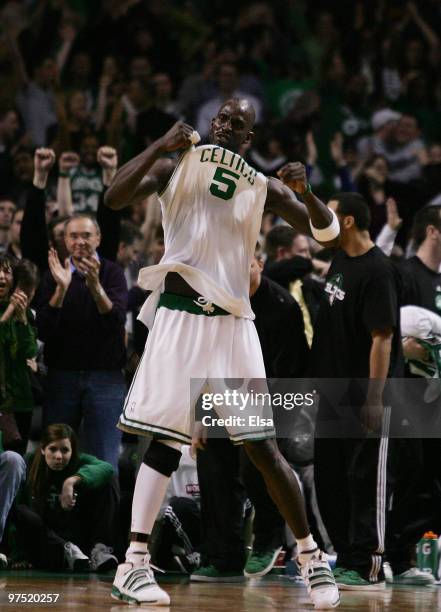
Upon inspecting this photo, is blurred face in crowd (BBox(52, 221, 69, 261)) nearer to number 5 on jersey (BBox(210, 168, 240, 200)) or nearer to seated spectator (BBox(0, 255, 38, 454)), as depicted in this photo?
seated spectator (BBox(0, 255, 38, 454))

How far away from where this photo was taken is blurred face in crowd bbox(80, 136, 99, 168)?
34.4 feet

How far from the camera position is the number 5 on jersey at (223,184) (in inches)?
222

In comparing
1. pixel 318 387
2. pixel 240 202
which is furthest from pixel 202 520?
pixel 240 202

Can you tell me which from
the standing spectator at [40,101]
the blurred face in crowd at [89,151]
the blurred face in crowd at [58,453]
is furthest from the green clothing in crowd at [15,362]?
the standing spectator at [40,101]

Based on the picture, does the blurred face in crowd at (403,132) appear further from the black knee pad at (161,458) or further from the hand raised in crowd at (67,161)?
the black knee pad at (161,458)

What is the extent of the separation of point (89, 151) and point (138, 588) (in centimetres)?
590

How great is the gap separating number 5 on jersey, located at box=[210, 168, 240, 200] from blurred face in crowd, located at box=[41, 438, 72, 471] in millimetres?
2311

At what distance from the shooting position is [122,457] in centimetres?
812

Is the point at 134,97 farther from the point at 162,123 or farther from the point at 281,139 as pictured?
the point at 281,139

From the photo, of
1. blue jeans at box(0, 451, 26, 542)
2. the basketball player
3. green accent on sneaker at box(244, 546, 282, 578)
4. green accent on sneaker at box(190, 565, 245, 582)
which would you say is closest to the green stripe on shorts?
the basketball player

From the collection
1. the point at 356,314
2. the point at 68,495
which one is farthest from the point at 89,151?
the point at 356,314

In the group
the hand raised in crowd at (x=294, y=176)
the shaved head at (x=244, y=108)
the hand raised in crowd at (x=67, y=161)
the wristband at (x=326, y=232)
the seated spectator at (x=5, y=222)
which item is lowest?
the wristband at (x=326, y=232)

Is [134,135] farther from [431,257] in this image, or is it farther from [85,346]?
[431,257]

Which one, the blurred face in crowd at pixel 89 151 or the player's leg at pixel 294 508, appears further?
the blurred face in crowd at pixel 89 151
